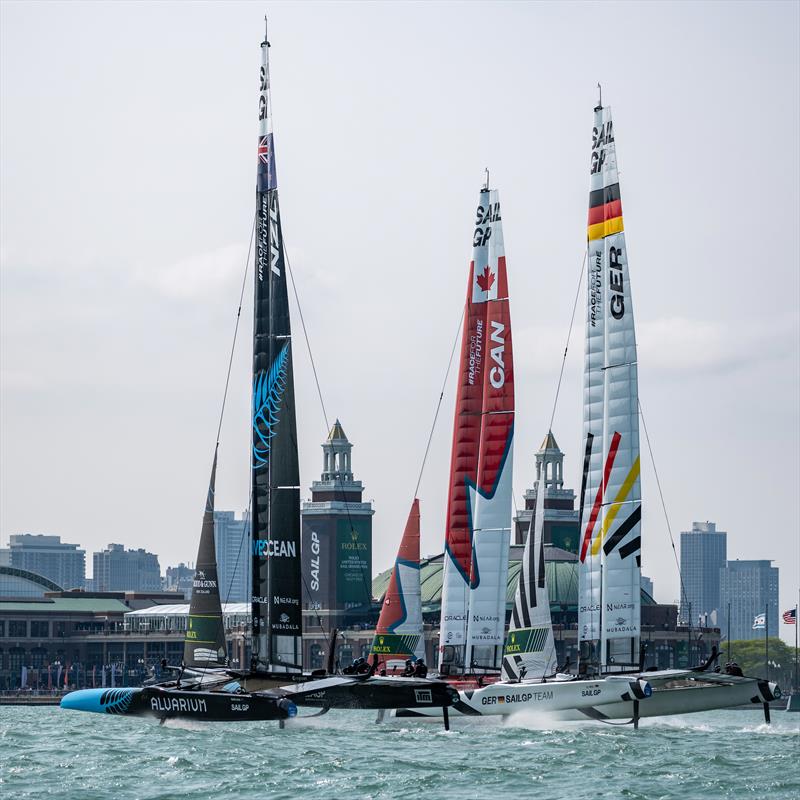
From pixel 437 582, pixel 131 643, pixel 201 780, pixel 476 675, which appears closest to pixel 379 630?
pixel 476 675

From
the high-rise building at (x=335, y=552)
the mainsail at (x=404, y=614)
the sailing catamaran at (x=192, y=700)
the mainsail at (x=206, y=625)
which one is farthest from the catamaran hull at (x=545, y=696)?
the high-rise building at (x=335, y=552)

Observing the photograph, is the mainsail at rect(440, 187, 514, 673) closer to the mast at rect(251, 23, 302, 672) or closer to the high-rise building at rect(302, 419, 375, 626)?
the mast at rect(251, 23, 302, 672)

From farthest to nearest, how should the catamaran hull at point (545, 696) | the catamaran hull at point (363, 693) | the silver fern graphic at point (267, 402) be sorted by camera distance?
the silver fern graphic at point (267, 402), the catamaran hull at point (545, 696), the catamaran hull at point (363, 693)

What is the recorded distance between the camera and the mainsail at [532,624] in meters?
56.6

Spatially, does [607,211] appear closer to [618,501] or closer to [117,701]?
[618,501]

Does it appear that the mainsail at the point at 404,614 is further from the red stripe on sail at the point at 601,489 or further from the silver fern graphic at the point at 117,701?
the silver fern graphic at the point at 117,701

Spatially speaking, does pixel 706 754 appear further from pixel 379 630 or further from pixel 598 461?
pixel 379 630

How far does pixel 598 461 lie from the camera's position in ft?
182

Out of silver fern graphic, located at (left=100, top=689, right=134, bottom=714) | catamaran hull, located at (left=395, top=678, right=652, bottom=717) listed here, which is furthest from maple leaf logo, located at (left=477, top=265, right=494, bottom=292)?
silver fern graphic, located at (left=100, top=689, right=134, bottom=714)

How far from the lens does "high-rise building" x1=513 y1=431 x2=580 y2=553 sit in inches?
7141

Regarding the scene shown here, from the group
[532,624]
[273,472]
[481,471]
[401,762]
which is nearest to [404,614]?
[481,471]

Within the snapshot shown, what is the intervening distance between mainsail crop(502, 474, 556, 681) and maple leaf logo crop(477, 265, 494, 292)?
28.8 ft

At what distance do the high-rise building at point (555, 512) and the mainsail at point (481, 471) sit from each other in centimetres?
11392

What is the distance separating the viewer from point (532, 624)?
187ft
